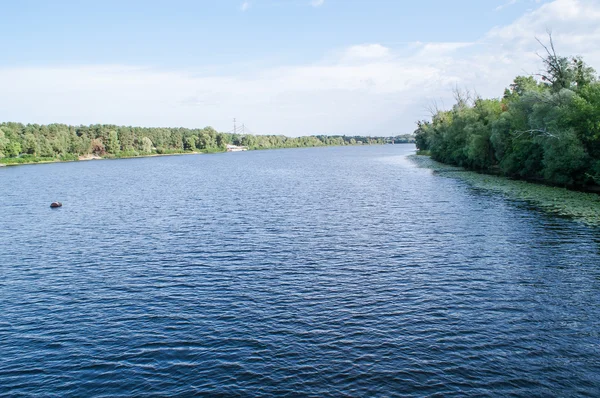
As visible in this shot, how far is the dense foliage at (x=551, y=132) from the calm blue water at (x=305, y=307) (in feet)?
58.3

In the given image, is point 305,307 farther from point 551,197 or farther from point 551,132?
point 551,132

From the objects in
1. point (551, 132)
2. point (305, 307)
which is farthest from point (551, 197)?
point (305, 307)

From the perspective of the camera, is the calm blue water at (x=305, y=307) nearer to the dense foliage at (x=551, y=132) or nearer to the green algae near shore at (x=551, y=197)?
the green algae near shore at (x=551, y=197)

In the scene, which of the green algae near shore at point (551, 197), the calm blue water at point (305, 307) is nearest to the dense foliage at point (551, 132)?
the green algae near shore at point (551, 197)

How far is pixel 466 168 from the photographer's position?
109562 mm

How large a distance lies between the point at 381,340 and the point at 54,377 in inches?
532

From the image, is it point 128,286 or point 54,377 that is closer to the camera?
point 54,377

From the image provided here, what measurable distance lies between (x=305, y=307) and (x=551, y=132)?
52.5 meters

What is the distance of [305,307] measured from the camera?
24.7m

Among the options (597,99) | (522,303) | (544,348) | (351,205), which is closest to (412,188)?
(351,205)

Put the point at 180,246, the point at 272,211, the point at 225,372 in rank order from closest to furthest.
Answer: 1. the point at 225,372
2. the point at 180,246
3. the point at 272,211

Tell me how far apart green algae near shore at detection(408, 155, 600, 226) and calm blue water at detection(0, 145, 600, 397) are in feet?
11.8

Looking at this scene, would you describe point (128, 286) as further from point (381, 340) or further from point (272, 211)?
point (272, 211)

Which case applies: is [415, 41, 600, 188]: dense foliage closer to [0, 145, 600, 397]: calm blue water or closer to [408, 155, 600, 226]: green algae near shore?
[408, 155, 600, 226]: green algae near shore
